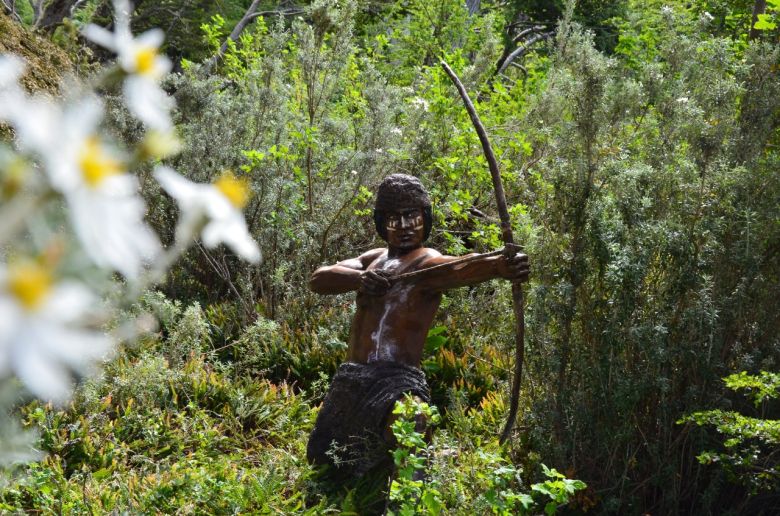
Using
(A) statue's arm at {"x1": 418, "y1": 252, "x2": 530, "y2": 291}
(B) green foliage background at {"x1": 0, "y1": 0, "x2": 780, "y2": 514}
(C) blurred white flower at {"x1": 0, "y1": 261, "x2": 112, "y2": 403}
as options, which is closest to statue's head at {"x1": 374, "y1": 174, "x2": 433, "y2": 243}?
(A) statue's arm at {"x1": 418, "y1": 252, "x2": 530, "y2": 291}

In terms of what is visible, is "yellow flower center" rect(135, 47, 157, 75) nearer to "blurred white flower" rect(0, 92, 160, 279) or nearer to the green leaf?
"blurred white flower" rect(0, 92, 160, 279)

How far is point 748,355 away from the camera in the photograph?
434cm

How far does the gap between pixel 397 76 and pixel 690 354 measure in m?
7.88

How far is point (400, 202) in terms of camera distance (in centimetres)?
480

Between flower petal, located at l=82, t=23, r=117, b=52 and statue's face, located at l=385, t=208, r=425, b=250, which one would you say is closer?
flower petal, located at l=82, t=23, r=117, b=52

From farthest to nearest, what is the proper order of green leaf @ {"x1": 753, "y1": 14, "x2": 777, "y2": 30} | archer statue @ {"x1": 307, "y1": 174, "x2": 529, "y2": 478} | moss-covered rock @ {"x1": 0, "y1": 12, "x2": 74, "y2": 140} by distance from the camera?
moss-covered rock @ {"x1": 0, "y1": 12, "x2": 74, "y2": 140}, green leaf @ {"x1": 753, "y1": 14, "x2": 777, "y2": 30}, archer statue @ {"x1": 307, "y1": 174, "x2": 529, "y2": 478}

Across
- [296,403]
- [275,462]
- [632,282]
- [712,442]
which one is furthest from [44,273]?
[296,403]

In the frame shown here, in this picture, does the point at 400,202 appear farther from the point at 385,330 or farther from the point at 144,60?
the point at 144,60

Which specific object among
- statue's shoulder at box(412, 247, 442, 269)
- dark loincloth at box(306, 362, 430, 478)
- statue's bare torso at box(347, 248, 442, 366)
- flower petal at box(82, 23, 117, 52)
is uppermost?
flower petal at box(82, 23, 117, 52)

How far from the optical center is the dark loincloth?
15.0 feet

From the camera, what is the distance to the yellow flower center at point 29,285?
0.69 meters

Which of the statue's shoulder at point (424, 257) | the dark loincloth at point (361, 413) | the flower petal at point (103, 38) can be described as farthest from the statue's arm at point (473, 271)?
the flower petal at point (103, 38)

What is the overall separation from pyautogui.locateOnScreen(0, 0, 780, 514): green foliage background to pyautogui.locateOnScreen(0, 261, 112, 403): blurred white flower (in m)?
3.01

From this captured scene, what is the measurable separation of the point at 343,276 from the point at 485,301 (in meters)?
2.56
